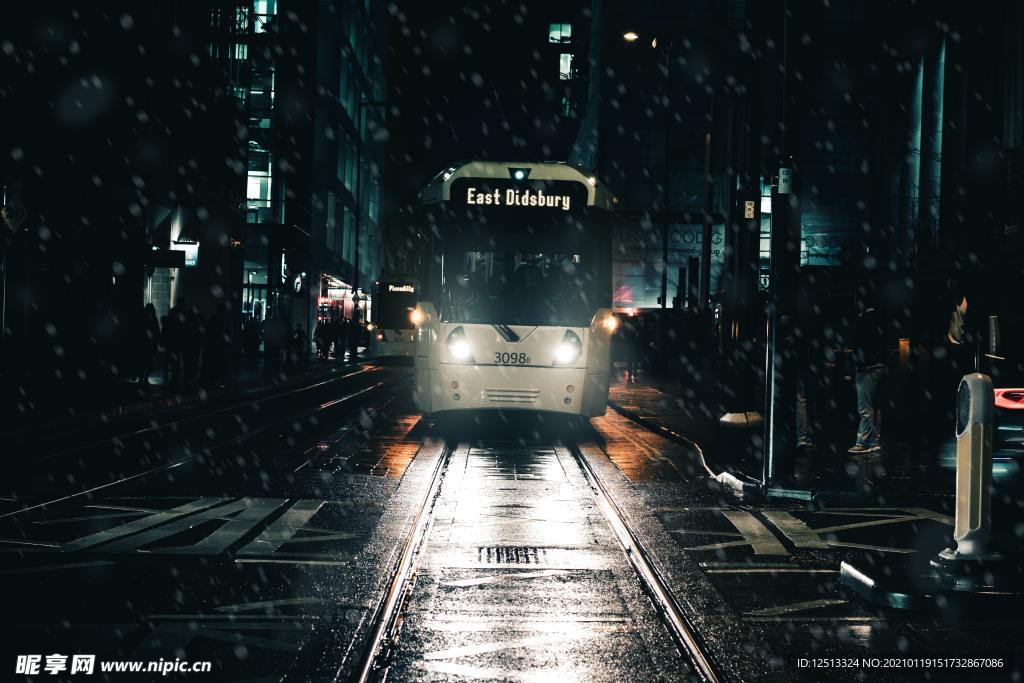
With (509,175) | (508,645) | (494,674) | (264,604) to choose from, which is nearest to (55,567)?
(264,604)

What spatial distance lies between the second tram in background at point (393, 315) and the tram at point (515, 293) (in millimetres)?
39464

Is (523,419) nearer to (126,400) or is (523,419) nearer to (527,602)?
(126,400)

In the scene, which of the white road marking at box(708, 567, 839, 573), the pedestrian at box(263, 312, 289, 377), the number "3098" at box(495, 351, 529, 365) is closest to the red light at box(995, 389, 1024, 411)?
the white road marking at box(708, 567, 839, 573)

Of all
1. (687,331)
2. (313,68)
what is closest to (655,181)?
(313,68)

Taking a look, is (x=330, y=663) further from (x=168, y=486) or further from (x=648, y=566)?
(x=168, y=486)

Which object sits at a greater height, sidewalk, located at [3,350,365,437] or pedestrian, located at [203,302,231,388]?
pedestrian, located at [203,302,231,388]

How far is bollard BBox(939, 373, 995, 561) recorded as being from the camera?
7.04 meters

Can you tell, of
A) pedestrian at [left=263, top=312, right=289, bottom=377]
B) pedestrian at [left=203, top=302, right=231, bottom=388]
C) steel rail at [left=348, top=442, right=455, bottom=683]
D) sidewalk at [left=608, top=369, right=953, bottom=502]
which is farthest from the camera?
pedestrian at [left=263, top=312, right=289, bottom=377]

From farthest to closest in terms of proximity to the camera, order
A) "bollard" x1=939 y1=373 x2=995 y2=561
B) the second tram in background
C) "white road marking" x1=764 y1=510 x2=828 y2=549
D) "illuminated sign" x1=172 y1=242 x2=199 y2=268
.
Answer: the second tram in background, "illuminated sign" x1=172 y1=242 x2=199 y2=268, "white road marking" x1=764 y1=510 x2=828 y2=549, "bollard" x1=939 y1=373 x2=995 y2=561

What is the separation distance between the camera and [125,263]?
32.6 meters

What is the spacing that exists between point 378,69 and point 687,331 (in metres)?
71.2

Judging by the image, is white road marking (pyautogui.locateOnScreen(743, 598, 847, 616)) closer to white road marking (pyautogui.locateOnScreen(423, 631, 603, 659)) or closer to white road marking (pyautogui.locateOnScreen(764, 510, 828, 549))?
white road marking (pyautogui.locateOnScreen(423, 631, 603, 659))

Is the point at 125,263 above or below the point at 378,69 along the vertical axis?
below

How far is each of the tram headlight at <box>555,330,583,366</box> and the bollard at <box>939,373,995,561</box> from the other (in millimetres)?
9924
